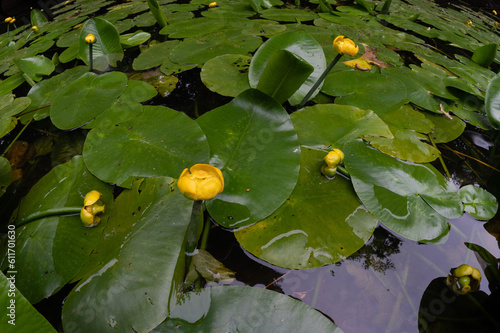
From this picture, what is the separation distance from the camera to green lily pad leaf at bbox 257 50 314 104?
0.81 metres

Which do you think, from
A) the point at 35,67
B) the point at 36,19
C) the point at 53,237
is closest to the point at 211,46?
the point at 35,67

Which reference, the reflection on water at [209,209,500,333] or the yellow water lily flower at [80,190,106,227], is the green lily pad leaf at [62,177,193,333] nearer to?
the yellow water lily flower at [80,190,106,227]

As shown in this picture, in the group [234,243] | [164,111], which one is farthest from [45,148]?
[234,243]

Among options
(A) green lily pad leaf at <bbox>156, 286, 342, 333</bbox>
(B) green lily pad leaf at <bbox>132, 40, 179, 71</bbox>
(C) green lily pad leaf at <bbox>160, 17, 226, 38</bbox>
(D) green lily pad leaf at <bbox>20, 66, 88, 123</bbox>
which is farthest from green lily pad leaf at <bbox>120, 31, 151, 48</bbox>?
(A) green lily pad leaf at <bbox>156, 286, 342, 333</bbox>

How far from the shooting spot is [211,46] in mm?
1601

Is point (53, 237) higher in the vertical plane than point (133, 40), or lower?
lower

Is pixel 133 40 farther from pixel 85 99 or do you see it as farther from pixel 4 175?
pixel 4 175

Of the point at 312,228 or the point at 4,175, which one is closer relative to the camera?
the point at 312,228

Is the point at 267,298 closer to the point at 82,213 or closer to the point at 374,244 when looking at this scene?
the point at 374,244

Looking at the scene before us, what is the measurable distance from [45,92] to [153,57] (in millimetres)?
667

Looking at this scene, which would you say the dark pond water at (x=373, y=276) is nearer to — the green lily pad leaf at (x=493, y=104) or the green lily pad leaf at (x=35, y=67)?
the green lily pad leaf at (x=493, y=104)

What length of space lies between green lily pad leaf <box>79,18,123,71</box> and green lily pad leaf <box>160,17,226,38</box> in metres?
0.43

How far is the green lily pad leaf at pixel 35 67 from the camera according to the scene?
1.49 meters

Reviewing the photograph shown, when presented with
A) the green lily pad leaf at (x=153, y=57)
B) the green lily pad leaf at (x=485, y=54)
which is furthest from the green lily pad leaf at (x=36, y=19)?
the green lily pad leaf at (x=485, y=54)
